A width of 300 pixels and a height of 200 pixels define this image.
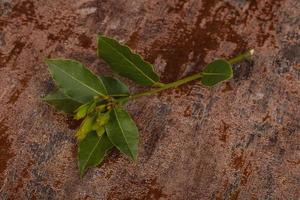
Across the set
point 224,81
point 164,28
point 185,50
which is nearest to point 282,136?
point 224,81

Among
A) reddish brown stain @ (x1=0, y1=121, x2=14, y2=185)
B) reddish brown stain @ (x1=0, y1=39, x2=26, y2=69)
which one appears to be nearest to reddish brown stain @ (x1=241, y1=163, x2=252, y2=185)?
reddish brown stain @ (x1=0, y1=121, x2=14, y2=185)

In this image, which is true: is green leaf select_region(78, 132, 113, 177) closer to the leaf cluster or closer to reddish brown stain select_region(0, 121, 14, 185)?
the leaf cluster

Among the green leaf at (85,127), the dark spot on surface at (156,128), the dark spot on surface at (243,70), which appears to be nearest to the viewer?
the green leaf at (85,127)

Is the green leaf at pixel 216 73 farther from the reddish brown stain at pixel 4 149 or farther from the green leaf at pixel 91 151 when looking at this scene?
the reddish brown stain at pixel 4 149

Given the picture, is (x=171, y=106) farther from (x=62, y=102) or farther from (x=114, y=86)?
(x=62, y=102)

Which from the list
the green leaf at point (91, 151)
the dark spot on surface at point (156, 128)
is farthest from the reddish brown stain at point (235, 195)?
the green leaf at point (91, 151)

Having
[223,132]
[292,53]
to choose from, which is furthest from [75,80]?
[292,53]
